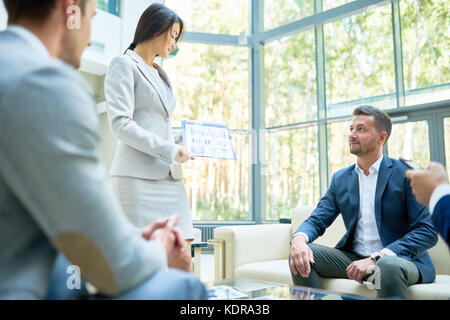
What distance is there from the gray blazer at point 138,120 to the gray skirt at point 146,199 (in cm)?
3

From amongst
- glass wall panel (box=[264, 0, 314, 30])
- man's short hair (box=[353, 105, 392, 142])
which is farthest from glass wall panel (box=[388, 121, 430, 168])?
man's short hair (box=[353, 105, 392, 142])

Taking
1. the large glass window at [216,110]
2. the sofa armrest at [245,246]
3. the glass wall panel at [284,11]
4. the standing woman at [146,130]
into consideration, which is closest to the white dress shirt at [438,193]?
the standing woman at [146,130]

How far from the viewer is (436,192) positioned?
98 centimetres

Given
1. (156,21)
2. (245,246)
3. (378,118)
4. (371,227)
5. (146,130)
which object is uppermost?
(156,21)

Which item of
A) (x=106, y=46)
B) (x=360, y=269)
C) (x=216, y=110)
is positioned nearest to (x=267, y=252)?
(x=360, y=269)

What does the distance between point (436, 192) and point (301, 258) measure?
1.17 metres

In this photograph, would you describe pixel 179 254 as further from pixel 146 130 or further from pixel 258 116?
pixel 258 116

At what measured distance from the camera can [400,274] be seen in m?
1.79

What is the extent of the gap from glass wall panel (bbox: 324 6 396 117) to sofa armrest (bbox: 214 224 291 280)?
12.8 ft

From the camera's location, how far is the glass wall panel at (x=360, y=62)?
231 inches

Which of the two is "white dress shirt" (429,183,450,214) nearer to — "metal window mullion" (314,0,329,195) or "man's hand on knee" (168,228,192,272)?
"man's hand on knee" (168,228,192,272)

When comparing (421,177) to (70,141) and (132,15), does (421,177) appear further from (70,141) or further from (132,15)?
(132,15)

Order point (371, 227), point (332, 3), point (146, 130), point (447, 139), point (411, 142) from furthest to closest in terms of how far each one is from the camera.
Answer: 1. point (332, 3)
2. point (411, 142)
3. point (447, 139)
4. point (371, 227)
5. point (146, 130)
